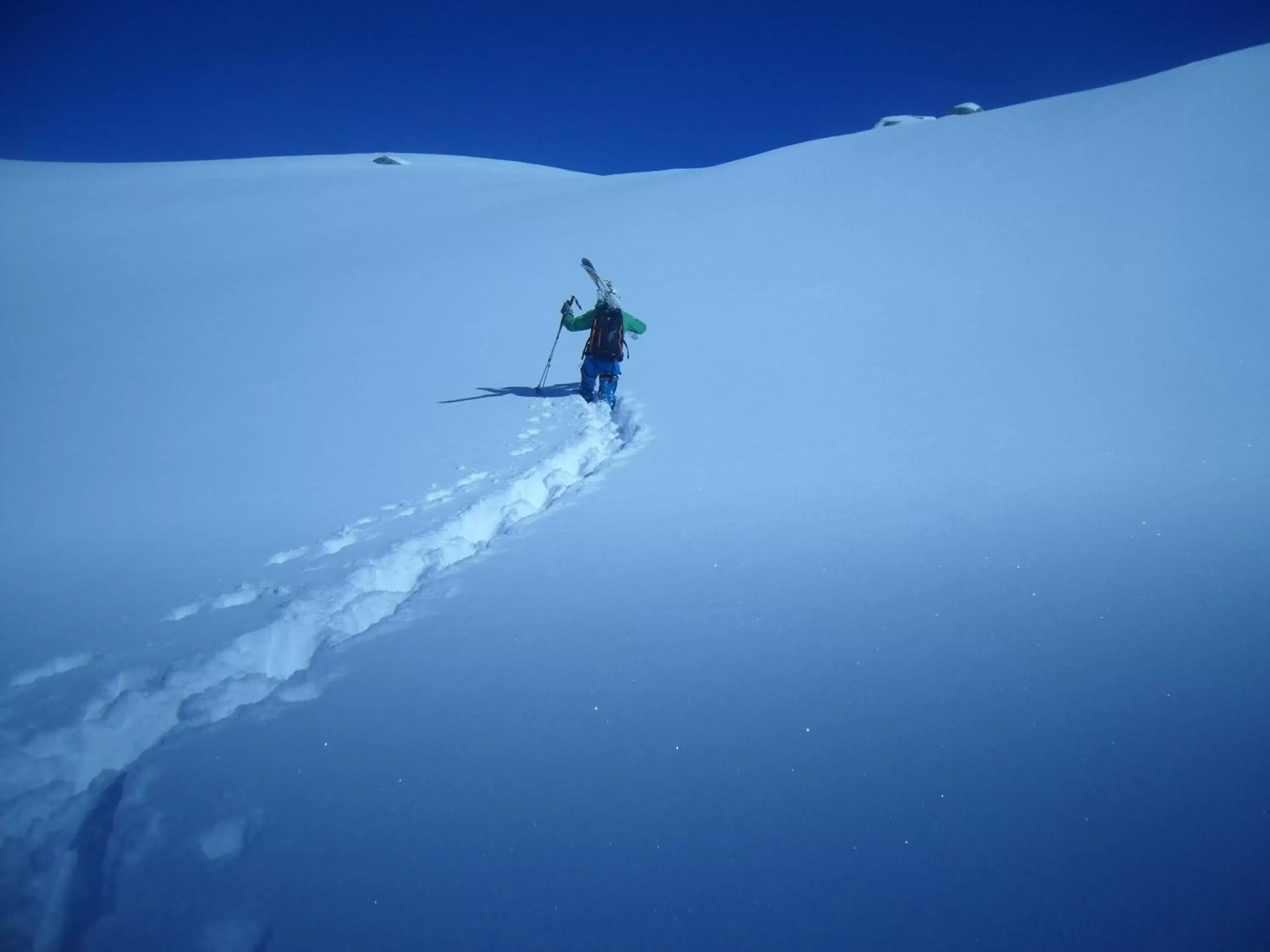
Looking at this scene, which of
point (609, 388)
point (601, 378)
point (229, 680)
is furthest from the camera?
point (601, 378)

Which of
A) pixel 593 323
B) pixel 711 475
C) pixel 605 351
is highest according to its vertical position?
pixel 593 323

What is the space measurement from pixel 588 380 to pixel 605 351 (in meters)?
0.41

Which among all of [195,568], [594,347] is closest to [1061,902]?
[195,568]

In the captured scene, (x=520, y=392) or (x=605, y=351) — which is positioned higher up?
(x=605, y=351)

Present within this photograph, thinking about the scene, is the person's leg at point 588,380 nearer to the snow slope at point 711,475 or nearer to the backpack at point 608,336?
the backpack at point 608,336

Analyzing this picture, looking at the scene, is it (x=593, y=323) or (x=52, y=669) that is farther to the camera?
(x=593, y=323)

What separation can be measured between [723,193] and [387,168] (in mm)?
13769

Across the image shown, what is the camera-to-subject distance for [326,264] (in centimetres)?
1196

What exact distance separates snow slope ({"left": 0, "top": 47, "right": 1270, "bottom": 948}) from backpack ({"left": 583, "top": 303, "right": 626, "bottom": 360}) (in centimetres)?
64

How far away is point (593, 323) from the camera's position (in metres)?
6.92

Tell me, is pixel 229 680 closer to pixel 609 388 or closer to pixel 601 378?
pixel 609 388

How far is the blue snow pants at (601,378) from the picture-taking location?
664 centimetres

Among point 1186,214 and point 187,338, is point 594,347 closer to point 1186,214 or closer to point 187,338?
point 187,338

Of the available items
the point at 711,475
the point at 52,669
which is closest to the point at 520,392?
the point at 711,475
